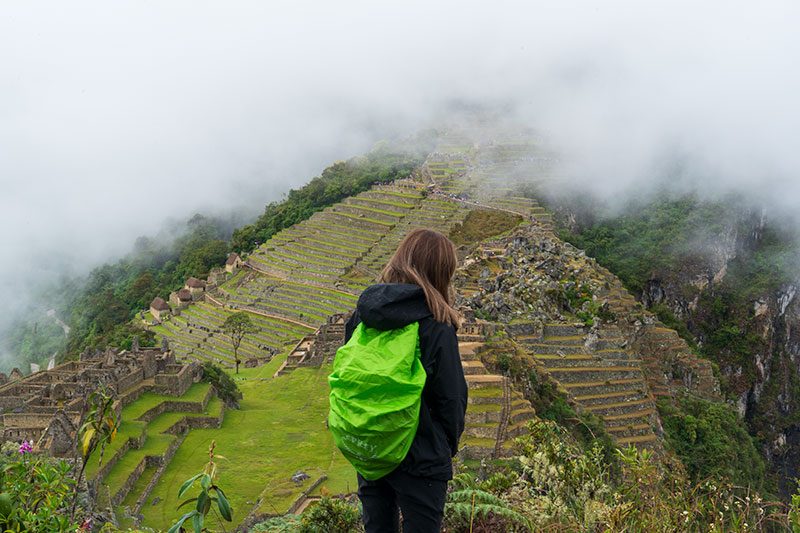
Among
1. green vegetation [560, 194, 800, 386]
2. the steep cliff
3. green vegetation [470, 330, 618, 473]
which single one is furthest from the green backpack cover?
green vegetation [560, 194, 800, 386]

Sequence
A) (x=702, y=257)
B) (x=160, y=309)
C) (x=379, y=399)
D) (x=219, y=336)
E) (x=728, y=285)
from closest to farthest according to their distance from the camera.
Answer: (x=379, y=399)
(x=219, y=336)
(x=160, y=309)
(x=728, y=285)
(x=702, y=257)

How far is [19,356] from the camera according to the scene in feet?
177

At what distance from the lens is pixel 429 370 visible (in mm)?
3174

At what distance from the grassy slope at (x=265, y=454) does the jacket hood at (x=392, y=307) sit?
263 inches

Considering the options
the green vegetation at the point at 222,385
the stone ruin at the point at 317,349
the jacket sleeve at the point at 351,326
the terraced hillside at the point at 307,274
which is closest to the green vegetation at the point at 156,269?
the terraced hillside at the point at 307,274

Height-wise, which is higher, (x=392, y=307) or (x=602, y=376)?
(x=392, y=307)

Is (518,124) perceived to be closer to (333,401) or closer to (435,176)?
(435,176)

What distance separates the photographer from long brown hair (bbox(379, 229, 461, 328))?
3.37 m

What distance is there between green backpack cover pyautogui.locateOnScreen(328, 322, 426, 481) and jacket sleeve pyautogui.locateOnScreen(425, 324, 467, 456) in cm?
9

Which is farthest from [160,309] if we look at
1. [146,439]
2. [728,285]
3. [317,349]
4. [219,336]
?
[728,285]

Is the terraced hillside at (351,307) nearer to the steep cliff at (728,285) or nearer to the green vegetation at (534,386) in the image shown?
the green vegetation at (534,386)

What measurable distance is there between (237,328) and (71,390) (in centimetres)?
1669

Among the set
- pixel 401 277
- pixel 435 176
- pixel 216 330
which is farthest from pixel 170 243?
pixel 401 277

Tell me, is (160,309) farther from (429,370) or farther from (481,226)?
(429,370)
